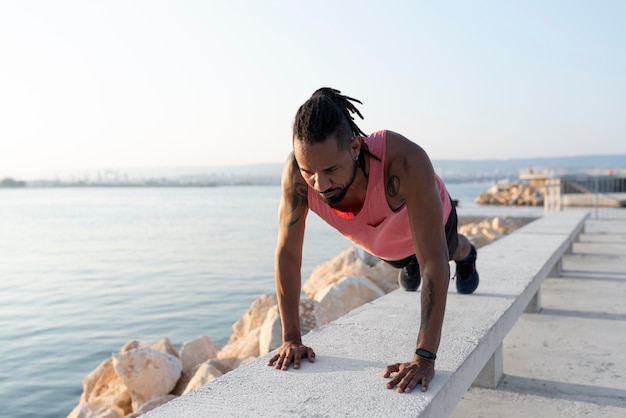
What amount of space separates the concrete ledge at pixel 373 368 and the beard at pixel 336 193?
64 centimetres

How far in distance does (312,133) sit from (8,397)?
5.94m

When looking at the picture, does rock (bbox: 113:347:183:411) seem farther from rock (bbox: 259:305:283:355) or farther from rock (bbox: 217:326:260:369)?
rock (bbox: 259:305:283:355)

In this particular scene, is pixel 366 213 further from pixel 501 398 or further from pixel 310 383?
pixel 501 398

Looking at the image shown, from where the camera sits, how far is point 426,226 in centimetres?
245

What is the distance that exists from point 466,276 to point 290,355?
67.0 inches

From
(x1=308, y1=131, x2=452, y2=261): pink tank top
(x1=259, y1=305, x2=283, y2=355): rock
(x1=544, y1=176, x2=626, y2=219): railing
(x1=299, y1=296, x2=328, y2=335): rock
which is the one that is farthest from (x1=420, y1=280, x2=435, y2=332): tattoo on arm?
(x1=544, y1=176, x2=626, y2=219): railing

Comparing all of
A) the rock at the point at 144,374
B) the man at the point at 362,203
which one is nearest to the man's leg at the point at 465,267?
the man at the point at 362,203

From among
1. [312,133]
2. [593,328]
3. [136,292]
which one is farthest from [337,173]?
[136,292]

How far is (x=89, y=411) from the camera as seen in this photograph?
4.66 metres

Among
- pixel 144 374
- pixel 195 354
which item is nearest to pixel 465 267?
pixel 144 374

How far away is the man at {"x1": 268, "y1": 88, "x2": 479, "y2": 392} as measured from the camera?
2244mm

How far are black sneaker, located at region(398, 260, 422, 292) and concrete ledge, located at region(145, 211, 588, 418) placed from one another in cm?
8

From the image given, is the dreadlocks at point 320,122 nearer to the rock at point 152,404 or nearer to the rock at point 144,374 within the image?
the rock at point 152,404

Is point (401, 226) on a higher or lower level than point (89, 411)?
A: higher
